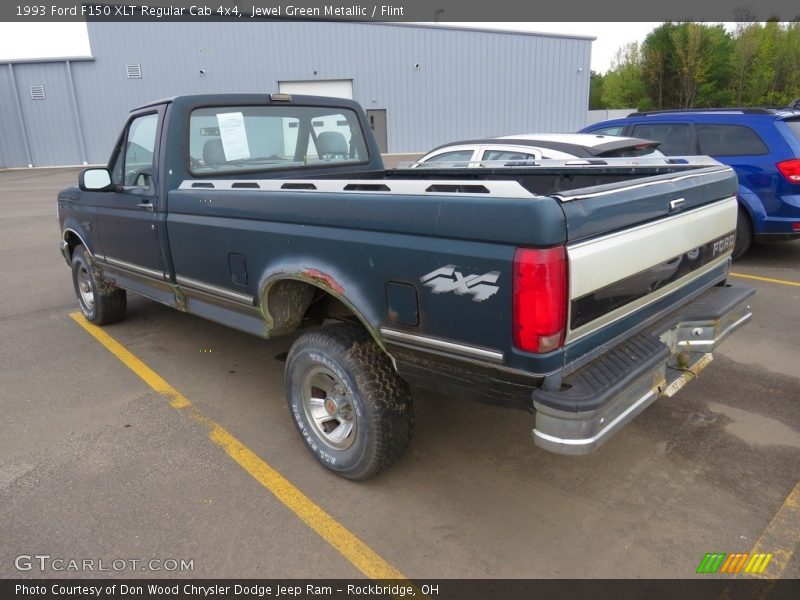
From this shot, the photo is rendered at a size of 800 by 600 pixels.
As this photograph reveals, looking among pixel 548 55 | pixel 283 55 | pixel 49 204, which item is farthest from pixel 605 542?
pixel 548 55

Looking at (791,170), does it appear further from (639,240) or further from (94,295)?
(94,295)

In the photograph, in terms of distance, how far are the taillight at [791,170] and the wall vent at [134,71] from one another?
27.7 m

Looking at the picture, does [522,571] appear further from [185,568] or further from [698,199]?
[698,199]

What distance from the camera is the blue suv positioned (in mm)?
6414

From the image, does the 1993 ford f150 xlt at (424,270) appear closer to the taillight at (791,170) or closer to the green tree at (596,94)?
the taillight at (791,170)

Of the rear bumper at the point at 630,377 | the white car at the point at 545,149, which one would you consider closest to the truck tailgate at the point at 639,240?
the rear bumper at the point at 630,377

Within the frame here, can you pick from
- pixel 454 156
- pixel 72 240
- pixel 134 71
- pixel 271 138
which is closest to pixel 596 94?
pixel 134 71

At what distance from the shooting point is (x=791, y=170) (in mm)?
6344

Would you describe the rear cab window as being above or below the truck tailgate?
above

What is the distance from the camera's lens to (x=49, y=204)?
16.0 m

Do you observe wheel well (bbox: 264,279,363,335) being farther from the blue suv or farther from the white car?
the blue suv

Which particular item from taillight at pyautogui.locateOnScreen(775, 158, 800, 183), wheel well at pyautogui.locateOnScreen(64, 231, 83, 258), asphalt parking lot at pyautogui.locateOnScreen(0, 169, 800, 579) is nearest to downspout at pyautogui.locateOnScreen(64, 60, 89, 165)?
wheel well at pyautogui.locateOnScreen(64, 231, 83, 258)

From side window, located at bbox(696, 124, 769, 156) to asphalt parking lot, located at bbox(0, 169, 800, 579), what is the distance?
3069mm

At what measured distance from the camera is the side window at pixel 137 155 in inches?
160
